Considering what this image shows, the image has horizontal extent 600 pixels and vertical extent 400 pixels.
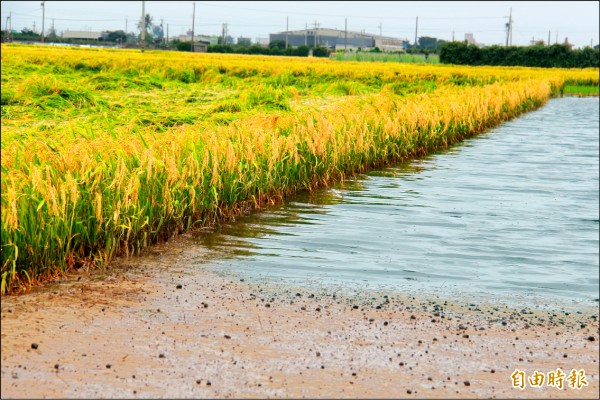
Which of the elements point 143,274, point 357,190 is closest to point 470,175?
point 357,190

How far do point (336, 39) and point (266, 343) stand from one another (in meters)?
126

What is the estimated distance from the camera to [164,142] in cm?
838

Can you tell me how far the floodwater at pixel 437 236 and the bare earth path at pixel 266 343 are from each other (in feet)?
1.68

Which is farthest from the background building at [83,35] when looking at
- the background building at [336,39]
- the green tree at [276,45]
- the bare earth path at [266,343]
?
the bare earth path at [266,343]


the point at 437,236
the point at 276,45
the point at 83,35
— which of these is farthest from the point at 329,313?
the point at 83,35

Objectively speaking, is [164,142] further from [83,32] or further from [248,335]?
[83,32]

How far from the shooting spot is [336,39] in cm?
12750

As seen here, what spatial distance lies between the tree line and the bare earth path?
62.5 m

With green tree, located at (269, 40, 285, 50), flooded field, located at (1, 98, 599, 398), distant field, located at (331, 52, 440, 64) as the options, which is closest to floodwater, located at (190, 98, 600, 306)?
flooded field, located at (1, 98, 599, 398)

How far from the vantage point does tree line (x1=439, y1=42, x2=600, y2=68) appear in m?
63.7

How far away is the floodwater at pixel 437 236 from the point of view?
20.0ft

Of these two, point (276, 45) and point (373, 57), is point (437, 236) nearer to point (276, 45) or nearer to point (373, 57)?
point (373, 57)

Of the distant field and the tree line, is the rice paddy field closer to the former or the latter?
the distant field

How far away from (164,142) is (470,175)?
221 inches
